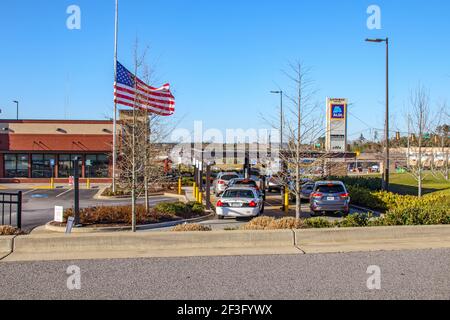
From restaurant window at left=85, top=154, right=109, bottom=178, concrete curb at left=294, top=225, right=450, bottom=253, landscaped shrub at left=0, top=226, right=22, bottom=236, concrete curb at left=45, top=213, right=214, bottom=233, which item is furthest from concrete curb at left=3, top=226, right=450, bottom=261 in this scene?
restaurant window at left=85, top=154, right=109, bottom=178

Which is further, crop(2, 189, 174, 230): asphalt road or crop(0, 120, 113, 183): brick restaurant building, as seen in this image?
crop(0, 120, 113, 183): brick restaurant building

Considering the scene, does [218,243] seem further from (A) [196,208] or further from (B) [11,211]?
(B) [11,211]

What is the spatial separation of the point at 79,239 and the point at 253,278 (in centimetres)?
392

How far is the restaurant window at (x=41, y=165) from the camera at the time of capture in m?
43.8

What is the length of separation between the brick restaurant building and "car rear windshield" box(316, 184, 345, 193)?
2674 centimetres

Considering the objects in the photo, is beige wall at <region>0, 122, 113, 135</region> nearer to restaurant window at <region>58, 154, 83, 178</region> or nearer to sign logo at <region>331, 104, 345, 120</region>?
restaurant window at <region>58, 154, 83, 178</region>

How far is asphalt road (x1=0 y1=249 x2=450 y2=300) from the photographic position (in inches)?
254

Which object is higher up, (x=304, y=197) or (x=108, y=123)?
(x=108, y=123)

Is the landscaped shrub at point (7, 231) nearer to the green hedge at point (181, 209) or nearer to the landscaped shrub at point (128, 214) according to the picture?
the landscaped shrub at point (128, 214)

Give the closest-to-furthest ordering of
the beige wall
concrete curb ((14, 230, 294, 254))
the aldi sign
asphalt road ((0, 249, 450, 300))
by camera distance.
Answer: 1. asphalt road ((0, 249, 450, 300))
2. concrete curb ((14, 230, 294, 254))
3. the beige wall
4. the aldi sign

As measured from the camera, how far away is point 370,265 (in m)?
7.87
